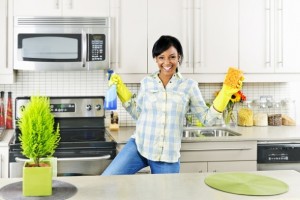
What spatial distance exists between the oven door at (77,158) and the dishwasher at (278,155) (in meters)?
1.10

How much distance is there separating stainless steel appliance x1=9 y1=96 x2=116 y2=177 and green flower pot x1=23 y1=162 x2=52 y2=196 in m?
1.30

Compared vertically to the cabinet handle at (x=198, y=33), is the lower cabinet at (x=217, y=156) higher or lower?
lower

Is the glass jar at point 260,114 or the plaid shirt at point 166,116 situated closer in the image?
the plaid shirt at point 166,116

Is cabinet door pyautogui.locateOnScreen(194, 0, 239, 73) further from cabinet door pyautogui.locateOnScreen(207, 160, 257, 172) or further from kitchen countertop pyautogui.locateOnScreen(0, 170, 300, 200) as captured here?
kitchen countertop pyautogui.locateOnScreen(0, 170, 300, 200)

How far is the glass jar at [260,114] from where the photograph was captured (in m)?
3.71

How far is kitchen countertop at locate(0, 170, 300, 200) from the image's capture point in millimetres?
1517

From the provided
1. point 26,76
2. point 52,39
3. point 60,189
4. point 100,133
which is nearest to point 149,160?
point 100,133

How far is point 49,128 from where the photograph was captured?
153 cm

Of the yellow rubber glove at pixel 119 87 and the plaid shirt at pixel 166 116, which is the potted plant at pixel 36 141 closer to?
the plaid shirt at pixel 166 116

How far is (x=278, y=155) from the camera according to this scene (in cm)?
309

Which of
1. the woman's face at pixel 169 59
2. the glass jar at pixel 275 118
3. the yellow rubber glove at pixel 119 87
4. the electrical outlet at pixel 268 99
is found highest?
the woman's face at pixel 169 59

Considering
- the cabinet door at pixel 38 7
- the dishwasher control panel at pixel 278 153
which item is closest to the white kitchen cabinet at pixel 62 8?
the cabinet door at pixel 38 7

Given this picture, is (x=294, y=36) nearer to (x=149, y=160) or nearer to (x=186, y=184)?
(x=149, y=160)

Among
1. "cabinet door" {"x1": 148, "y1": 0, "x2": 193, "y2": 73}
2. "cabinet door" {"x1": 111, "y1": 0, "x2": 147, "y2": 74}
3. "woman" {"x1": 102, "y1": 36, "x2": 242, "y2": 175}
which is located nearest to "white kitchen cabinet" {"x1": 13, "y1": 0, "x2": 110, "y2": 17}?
"cabinet door" {"x1": 111, "y1": 0, "x2": 147, "y2": 74}
